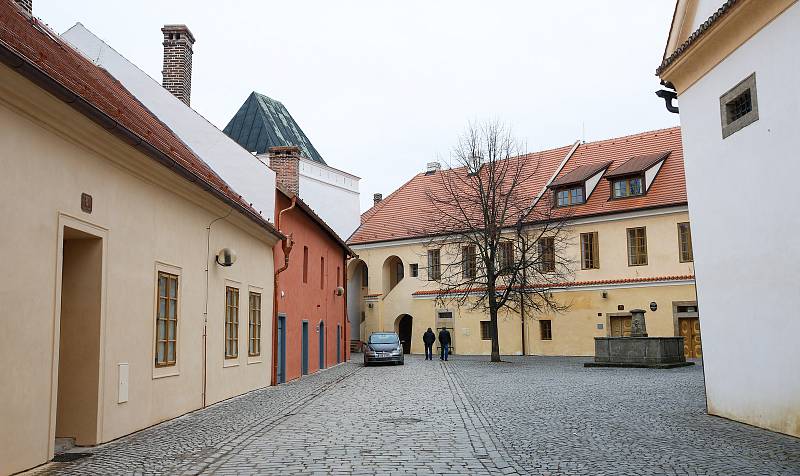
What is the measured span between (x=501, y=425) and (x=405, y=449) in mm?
3025

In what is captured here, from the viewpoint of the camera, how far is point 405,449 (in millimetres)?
9453

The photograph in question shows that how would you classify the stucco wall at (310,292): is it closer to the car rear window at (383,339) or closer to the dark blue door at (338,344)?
the dark blue door at (338,344)

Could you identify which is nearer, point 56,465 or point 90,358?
point 56,465

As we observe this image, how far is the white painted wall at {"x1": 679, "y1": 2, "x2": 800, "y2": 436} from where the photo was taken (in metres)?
10.1

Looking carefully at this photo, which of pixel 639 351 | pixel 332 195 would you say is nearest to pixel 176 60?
pixel 639 351

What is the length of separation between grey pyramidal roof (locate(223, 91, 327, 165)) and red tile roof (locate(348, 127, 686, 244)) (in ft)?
25.2

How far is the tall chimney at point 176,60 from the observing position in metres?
22.0

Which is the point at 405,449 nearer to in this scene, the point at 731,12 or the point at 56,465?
the point at 56,465

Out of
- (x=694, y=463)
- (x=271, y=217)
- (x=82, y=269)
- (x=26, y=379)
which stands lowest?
(x=694, y=463)

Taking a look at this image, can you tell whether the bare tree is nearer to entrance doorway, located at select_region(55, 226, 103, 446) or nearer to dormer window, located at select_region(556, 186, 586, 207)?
dormer window, located at select_region(556, 186, 586, 207)

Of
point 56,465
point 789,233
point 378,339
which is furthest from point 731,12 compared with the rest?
point 378,339

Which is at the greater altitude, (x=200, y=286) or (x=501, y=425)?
(x=200, y=286)

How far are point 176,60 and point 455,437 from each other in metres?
15.9

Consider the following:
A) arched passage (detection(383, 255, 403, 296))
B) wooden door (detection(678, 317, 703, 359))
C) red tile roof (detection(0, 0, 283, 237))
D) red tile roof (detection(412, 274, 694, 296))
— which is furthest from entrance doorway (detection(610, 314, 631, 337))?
red tile roof (detection(0, 0, 283, 237))
